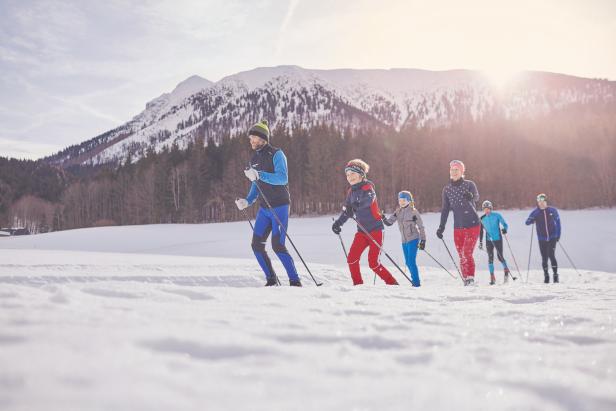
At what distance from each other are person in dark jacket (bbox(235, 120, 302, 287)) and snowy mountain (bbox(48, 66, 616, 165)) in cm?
12713

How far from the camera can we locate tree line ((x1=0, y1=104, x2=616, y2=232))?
41.6 m

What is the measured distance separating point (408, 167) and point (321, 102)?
120 m

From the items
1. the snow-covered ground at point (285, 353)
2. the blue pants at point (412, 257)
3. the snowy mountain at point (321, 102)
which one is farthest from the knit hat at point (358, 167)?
the snowy mountain at point (321, 102)

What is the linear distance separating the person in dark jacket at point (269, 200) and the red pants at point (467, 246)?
3.15 meters

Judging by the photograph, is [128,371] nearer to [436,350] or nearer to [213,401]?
[213,401]

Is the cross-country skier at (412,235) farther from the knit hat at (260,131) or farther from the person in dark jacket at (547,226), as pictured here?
the person in dark jacket at (547,226)

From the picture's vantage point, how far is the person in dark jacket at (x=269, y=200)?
465 cm

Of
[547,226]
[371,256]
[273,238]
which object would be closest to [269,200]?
[273,238]

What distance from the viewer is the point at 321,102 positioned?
156 meters

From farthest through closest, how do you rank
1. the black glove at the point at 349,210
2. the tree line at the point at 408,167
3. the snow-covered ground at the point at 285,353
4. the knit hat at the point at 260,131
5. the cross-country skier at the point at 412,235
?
the tree line at the point at 408,167 → the cross-country skier at the point at 412,235 → the black glove at the point at 349,210 → the knit hat at the point at 260,131 → the snow-covered ground at the point at 285,353

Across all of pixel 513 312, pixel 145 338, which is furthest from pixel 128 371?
pixel 513 312

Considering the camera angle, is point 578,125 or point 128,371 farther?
point 578,125

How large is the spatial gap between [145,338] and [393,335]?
102 centimetres

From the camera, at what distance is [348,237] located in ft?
64.2
